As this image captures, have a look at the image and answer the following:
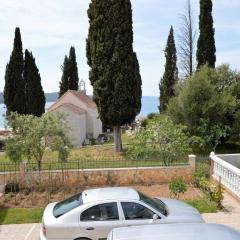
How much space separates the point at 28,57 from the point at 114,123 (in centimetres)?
1933

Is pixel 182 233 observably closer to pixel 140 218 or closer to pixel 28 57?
pixel 140 218

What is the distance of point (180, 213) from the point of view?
9.94 meters

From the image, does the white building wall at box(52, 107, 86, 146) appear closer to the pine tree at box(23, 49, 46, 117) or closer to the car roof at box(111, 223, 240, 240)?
the pine tree at box(23, 49, 46, 117)

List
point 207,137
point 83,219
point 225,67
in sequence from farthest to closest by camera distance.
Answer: point 225,67 → point 207,137 → point 83,219

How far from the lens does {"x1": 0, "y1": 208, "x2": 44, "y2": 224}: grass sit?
43.6ft

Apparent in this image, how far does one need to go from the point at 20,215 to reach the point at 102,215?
16.7 ft

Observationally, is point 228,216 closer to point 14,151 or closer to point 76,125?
point 14,151

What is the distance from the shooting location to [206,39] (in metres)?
35.4

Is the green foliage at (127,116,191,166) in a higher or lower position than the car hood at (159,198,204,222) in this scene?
higher

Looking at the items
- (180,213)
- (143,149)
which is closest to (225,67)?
(143,149)

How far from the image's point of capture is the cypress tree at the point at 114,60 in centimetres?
2814

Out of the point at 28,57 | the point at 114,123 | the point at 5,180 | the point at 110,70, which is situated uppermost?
the point at 28,57

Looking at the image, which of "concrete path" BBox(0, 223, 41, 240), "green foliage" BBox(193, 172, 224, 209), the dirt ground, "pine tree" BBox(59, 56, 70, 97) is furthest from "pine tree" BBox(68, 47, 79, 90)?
"concrete path" BBox(0, 223, 41, 240)

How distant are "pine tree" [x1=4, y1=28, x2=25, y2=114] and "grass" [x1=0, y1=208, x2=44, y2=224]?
29329 millimetres
